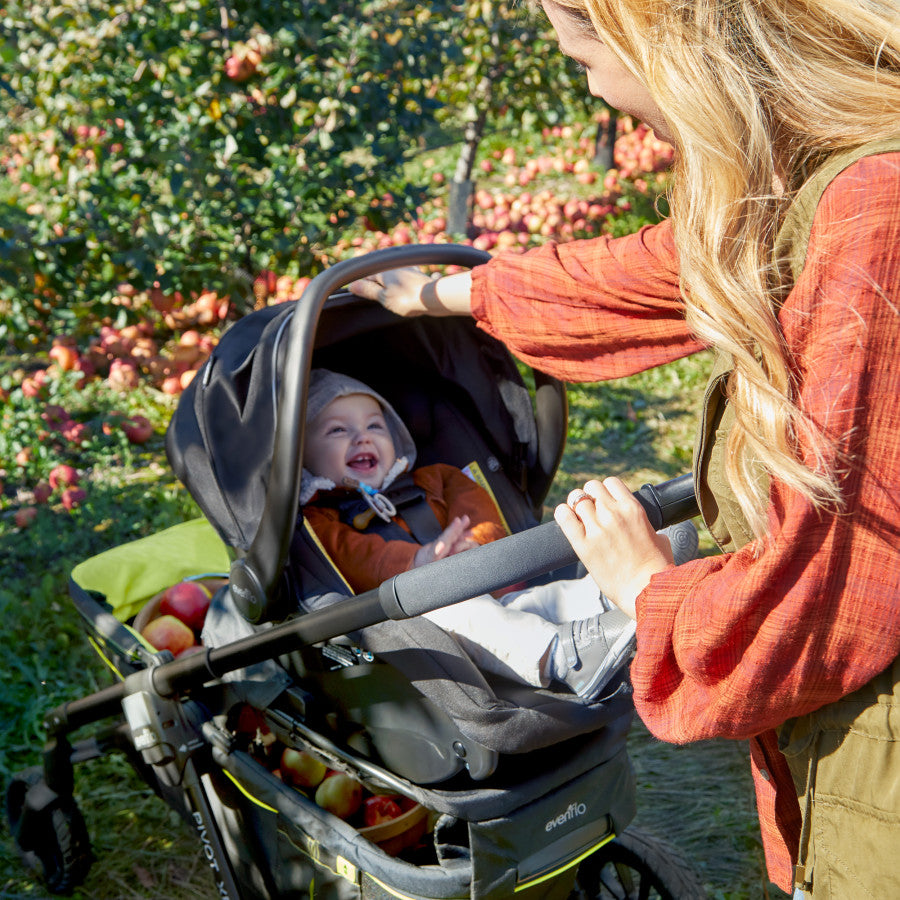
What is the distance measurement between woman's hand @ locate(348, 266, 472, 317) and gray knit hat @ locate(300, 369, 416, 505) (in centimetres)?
33

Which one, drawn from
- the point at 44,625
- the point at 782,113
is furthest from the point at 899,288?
the point at 44,625

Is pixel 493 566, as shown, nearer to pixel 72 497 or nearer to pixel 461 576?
pixel 461 576

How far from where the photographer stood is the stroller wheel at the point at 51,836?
249cm

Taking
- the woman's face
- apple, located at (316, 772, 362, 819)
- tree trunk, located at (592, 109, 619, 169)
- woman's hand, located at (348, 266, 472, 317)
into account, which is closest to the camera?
the woman's face

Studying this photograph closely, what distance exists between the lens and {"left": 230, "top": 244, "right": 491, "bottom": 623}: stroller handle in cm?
174

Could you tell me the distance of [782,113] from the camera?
1109 millimetres

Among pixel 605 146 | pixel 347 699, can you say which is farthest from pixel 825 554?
pixel 605 146

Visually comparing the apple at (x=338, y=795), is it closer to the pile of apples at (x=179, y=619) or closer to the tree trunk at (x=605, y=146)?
the pile of apples at (x=179, y=619)

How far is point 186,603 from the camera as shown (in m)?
2.58

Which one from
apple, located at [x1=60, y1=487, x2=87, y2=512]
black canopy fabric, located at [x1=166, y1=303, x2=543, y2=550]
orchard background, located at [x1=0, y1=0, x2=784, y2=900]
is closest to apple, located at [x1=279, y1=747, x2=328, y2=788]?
black canopy fabric, located at [x1=166, y1=303, x2=543, y2=550]

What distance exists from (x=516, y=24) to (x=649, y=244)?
14.6 ft

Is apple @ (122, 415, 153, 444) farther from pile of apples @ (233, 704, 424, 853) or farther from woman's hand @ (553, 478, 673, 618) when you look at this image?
woman's hand @ (553, 478, 673, 618)

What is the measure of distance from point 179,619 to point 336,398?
2.48 ft

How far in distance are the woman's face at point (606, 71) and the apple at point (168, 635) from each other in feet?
5.90
